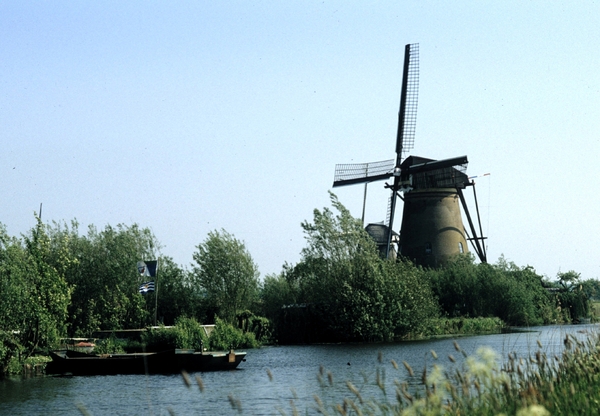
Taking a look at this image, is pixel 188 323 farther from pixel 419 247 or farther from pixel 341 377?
pixel 419 247

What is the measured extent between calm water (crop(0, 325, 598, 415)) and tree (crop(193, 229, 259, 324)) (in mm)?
13800

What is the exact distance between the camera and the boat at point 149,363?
34.4 meters

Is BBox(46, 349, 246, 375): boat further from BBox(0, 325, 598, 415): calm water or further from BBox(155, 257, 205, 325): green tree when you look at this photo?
BBox(155, 257, 205, 325): green tree

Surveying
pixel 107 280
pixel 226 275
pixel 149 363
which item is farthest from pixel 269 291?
pixel 149 363

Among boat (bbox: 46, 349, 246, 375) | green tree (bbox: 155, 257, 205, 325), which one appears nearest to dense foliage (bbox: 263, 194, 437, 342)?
green tree (bbox: 155, 257, 205, 325)

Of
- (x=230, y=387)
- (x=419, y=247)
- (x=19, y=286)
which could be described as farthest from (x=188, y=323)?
(x=419, y=247)

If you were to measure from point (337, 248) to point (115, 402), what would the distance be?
28.1m

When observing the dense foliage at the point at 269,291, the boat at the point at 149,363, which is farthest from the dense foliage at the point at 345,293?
the boat at the point at 149,363

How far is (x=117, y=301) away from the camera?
50.9 m

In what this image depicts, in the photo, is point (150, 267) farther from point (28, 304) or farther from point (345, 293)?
point (345, 293)

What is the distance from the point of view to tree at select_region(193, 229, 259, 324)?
53344 millimetres

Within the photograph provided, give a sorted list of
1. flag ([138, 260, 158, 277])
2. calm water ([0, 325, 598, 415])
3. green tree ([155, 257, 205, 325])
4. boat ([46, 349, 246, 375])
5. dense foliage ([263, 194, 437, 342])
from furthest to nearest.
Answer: green tree ([155, 257, 205, 325])
dense foliage ([263, 194, 437, 342])
flag ([138, 260, 158, 277])
boat ([46, 349, 246, 375])
calm water ([0, 325, 598, 415])

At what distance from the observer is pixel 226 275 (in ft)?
176

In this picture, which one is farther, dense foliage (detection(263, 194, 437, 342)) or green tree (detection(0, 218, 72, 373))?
dense foliage (detection(263, 194, 437, 342))
